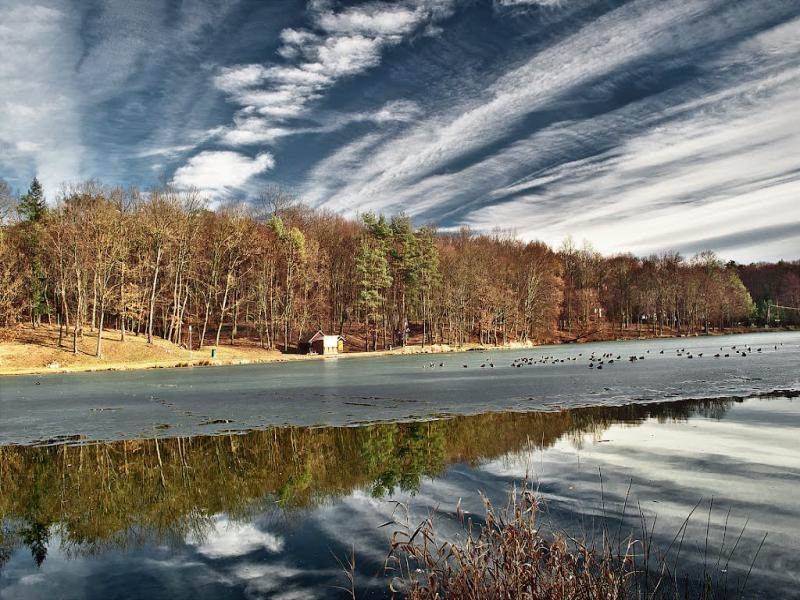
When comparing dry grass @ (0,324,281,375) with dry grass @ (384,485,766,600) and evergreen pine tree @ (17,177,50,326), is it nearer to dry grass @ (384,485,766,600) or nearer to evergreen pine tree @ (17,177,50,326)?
evergreen pine tree @ (17,177,50,326)

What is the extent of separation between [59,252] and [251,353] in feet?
75.7

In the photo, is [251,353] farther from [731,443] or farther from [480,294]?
[731,443]

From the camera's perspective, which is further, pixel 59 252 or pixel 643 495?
pixel 59 252

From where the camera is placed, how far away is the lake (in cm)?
696

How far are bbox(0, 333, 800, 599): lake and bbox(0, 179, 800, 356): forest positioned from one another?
1687 inches

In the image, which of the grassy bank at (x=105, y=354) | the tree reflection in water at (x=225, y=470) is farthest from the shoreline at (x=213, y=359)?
the tree reflection in water at (x=225, y=470)

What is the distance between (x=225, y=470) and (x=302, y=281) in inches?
2558

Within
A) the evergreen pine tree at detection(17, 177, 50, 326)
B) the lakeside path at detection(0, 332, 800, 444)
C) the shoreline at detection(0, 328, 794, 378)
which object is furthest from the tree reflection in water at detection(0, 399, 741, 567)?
the evergreen pine tree at detection(17, 177, 50, 326)

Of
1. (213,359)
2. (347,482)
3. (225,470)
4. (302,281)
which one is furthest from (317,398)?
(302,281)

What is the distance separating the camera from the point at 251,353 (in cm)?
6775

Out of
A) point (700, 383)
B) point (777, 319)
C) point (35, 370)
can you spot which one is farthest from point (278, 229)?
point (777, 319)

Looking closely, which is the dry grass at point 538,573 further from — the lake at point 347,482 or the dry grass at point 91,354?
the dry grass at point 91,354

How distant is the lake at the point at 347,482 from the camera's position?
6.96 m

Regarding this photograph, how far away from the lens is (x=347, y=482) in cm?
1090
